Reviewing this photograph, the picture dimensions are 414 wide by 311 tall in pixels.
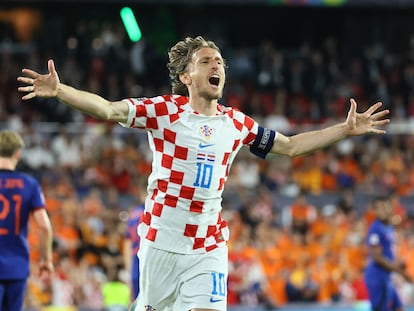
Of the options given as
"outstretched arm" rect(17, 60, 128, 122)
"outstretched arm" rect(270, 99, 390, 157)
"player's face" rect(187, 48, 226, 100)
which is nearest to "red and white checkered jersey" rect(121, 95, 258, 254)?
"player's face" rect(187, 48, 226, 100)

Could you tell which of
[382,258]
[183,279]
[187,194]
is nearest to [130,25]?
[382,258]

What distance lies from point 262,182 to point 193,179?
11.6 m

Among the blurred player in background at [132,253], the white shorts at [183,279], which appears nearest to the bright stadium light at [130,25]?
the blurred player in background at [132,253]

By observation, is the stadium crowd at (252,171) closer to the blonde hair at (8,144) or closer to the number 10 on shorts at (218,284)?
the blonde hair at (8,144)

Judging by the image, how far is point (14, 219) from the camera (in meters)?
7.71

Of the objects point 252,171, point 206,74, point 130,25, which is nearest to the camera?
point 206,74

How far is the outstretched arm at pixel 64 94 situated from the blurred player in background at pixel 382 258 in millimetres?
5898

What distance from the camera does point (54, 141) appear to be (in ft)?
54.3

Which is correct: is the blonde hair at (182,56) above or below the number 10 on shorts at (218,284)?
above

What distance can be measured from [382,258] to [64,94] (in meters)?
6.35

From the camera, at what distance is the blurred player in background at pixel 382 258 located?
11094mm

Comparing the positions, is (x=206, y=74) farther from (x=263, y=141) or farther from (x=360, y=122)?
(x=360, y=122)

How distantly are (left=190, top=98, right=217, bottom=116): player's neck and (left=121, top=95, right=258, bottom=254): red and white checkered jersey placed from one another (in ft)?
0.17

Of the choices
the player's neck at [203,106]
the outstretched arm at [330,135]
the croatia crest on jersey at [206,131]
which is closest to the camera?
the croatia crest on jersey at [206,131]
